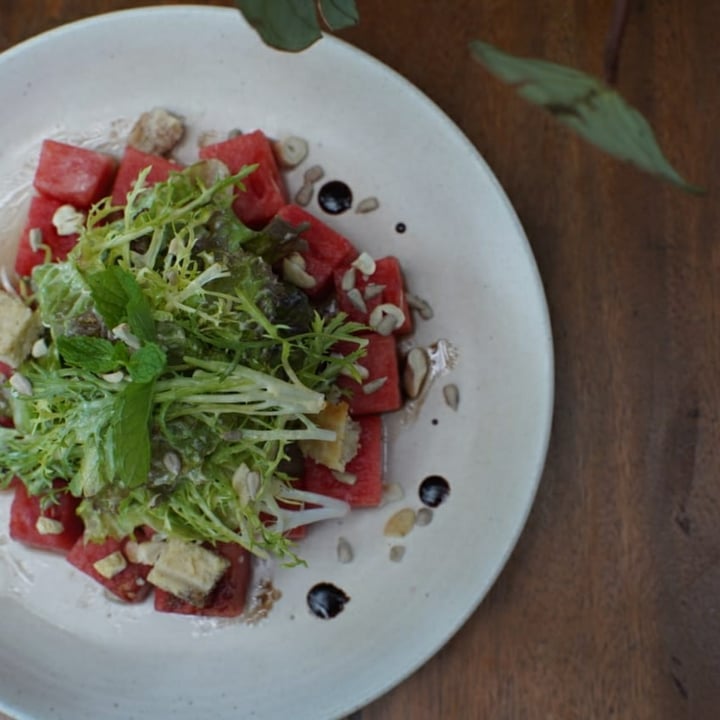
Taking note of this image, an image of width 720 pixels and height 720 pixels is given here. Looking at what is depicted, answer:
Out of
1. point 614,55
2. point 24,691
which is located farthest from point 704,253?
point 24,691

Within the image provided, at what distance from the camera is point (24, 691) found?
173 cm

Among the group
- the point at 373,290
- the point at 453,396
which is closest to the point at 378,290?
the point at 373,290

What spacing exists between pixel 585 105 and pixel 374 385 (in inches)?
41.2

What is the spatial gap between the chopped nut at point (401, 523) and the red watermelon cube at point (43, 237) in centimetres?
83

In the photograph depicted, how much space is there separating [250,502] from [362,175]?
2.22 feet

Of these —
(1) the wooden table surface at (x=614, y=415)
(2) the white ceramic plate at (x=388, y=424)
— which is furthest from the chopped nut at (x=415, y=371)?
(1) the wooden table surface at (x=614, y=415)

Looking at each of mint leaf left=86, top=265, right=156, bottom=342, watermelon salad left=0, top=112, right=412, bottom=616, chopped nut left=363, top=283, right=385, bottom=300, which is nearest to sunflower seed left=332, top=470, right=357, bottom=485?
watermelon salad left=0, top=112, right=412, bottom=616

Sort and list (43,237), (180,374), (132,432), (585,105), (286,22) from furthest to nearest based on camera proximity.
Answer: (43,237)
(180,374)
(132,432)
(286,22)
(585,105)

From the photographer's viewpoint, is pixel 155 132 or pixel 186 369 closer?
pixel 186 369

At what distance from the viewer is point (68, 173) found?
1.79m

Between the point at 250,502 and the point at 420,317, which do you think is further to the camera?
the point at 420,317

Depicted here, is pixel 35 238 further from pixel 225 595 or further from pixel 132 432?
pixel 225 595

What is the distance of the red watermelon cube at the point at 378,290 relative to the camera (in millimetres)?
1722

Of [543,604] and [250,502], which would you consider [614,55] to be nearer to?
[250,502]
